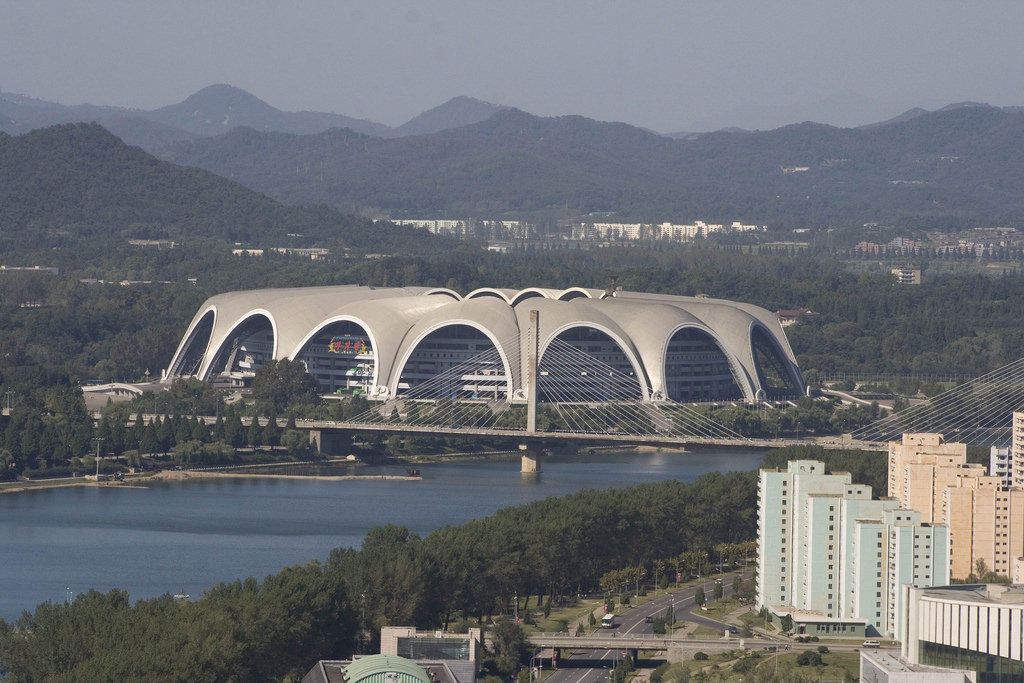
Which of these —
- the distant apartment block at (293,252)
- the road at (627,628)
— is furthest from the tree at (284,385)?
the distant apartment block at (293,252)

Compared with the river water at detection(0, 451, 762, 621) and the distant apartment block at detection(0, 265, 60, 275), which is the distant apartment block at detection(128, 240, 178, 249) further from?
the river water at detection(0, 451, 762, 621)

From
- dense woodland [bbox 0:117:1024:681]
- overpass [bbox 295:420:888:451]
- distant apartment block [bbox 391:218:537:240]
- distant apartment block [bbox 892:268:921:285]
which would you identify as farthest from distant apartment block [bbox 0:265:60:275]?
distant apartment block [bbox 391:218:537:240]

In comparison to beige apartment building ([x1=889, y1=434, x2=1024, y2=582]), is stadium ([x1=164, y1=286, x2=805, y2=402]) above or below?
above

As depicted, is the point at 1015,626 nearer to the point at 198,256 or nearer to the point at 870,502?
the point at 870,502

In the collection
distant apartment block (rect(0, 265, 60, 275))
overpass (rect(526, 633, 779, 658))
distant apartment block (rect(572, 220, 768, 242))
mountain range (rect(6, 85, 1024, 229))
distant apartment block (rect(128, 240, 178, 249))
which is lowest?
overpass (rect(526, 633, 779, 658))

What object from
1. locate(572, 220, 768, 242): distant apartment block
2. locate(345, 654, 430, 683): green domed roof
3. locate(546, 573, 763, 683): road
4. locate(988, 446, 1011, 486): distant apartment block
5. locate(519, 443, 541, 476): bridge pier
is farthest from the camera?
locate(572, 220, 768, 242): distant apartment block

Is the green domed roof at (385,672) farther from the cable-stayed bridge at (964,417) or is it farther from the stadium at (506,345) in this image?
the stadium at (506,345)

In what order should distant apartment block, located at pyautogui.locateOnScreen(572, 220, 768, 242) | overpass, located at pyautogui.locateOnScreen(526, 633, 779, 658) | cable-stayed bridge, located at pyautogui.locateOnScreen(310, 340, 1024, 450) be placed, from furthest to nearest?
1. distant apartment block, located at pyautogui.locateOnScreen(572, 220, 768, 242)
2. cable-stayed bridge, located at pyautogui.locateOnScreen(310, 340, 1024, 450)
3. overpass, located at pyautogui.locateOnScreen(526, 633, 779, 658)
